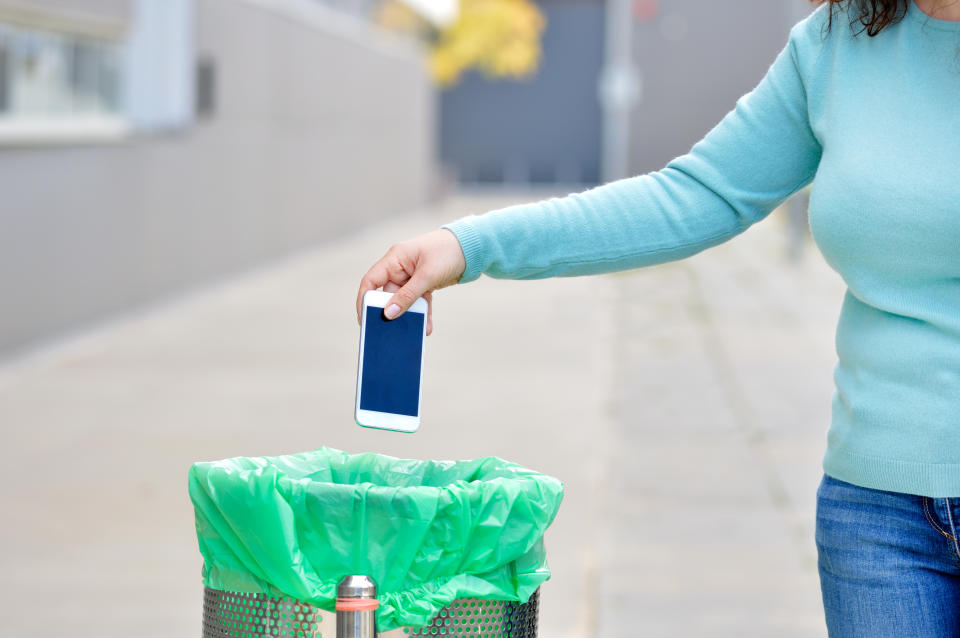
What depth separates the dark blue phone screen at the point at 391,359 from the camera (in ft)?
5.97

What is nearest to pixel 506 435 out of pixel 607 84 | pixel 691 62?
pixel 607 84

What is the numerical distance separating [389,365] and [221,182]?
12.2 metres

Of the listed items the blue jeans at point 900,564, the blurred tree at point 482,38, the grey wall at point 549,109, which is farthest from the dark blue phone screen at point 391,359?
the grey wall at point 549,109

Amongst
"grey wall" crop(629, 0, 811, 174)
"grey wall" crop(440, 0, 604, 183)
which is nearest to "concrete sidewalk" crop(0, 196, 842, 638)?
"grey wall" crop(629, 0, 811, 174)

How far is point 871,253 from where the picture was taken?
1.81 metres

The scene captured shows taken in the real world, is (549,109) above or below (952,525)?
above

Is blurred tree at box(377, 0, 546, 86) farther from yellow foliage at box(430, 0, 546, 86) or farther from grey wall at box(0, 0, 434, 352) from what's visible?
grey wall at box(0, 0, 434, 352)

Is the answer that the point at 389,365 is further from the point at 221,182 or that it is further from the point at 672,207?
the point at 221,182

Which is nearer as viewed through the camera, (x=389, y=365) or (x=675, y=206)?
(x=389, y=365)

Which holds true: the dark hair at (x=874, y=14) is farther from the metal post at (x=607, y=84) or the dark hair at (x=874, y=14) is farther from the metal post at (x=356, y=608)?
the metal post at (x=607, y=84)

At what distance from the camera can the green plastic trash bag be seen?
5.76ft

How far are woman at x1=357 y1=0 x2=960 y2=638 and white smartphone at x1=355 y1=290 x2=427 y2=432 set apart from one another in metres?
0.02

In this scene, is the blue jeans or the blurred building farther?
the blurred building

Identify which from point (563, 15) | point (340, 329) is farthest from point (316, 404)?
point (563, 15)
